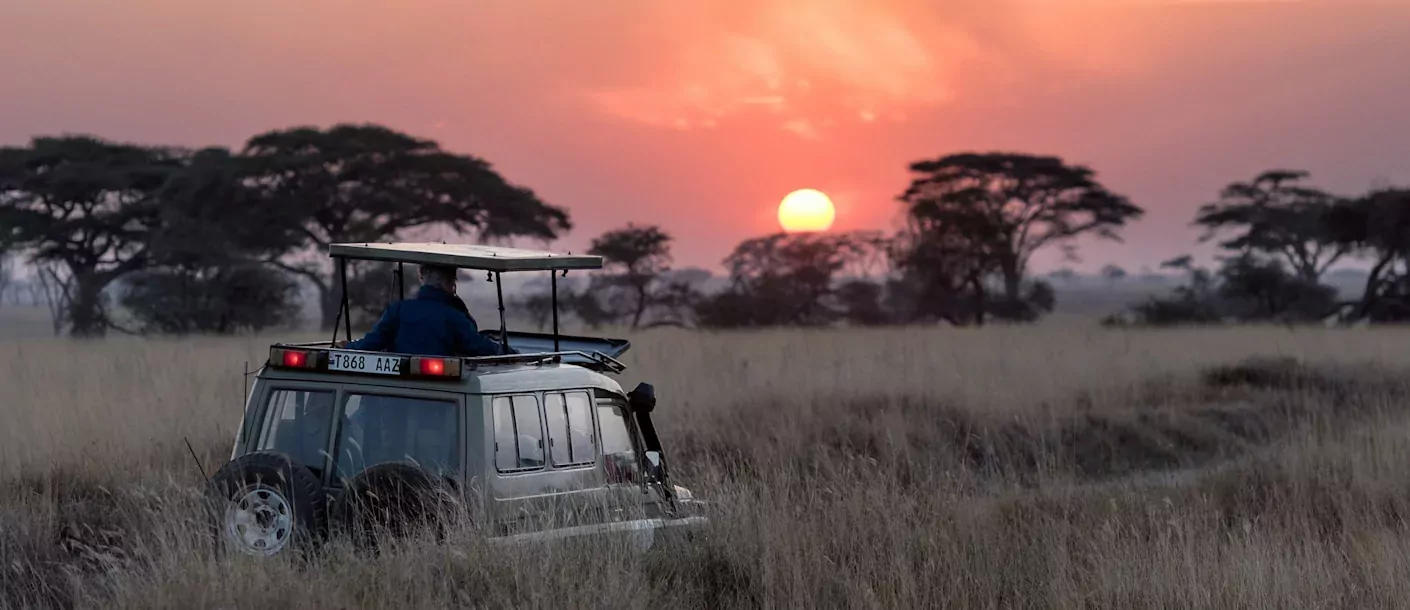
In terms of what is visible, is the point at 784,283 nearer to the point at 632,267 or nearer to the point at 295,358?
the point at 632,267

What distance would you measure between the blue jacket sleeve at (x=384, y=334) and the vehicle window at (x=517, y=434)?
3.46 feet

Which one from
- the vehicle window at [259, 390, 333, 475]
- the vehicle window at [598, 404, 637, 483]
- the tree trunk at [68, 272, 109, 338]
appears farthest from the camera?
the tree trunk at [68, 272, 109, 338]

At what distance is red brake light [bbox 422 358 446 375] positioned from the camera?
6.25m

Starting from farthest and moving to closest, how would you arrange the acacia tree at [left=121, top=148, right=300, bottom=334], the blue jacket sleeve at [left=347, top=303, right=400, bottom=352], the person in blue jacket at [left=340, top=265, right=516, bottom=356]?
the acacia tree at [left=121, top=148, right=300, bottom=334], the blue jacket sleeve at [left=347, top=303, right=400, bottom=352], the person in blue jacket at [left=340, top=265, right=516, bottom=356]

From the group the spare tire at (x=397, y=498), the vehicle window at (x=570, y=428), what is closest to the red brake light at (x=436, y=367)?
the spare tire at (x=397, y=498)

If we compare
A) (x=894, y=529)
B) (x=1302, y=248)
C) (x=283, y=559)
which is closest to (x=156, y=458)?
(x=283, y=559)

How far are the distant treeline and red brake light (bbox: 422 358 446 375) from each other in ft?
91.8

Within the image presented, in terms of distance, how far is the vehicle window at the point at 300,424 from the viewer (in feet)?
22.0

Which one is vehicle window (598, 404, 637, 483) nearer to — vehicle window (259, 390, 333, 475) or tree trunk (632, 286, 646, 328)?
vehicle window (259, 390, 333, 475)

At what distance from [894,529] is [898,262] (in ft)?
116

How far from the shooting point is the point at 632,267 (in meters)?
42.2

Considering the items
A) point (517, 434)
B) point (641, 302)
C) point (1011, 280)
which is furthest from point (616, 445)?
point (1011, 280)

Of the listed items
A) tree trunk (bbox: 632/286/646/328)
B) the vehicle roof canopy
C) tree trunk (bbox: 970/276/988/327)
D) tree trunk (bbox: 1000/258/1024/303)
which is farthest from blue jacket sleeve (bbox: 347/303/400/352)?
tree trunk (bbox: 1000/258/1024/303)

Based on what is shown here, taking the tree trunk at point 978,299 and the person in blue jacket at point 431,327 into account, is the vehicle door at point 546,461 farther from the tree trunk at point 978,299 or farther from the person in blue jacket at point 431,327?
the tree trunk at point 978,299
